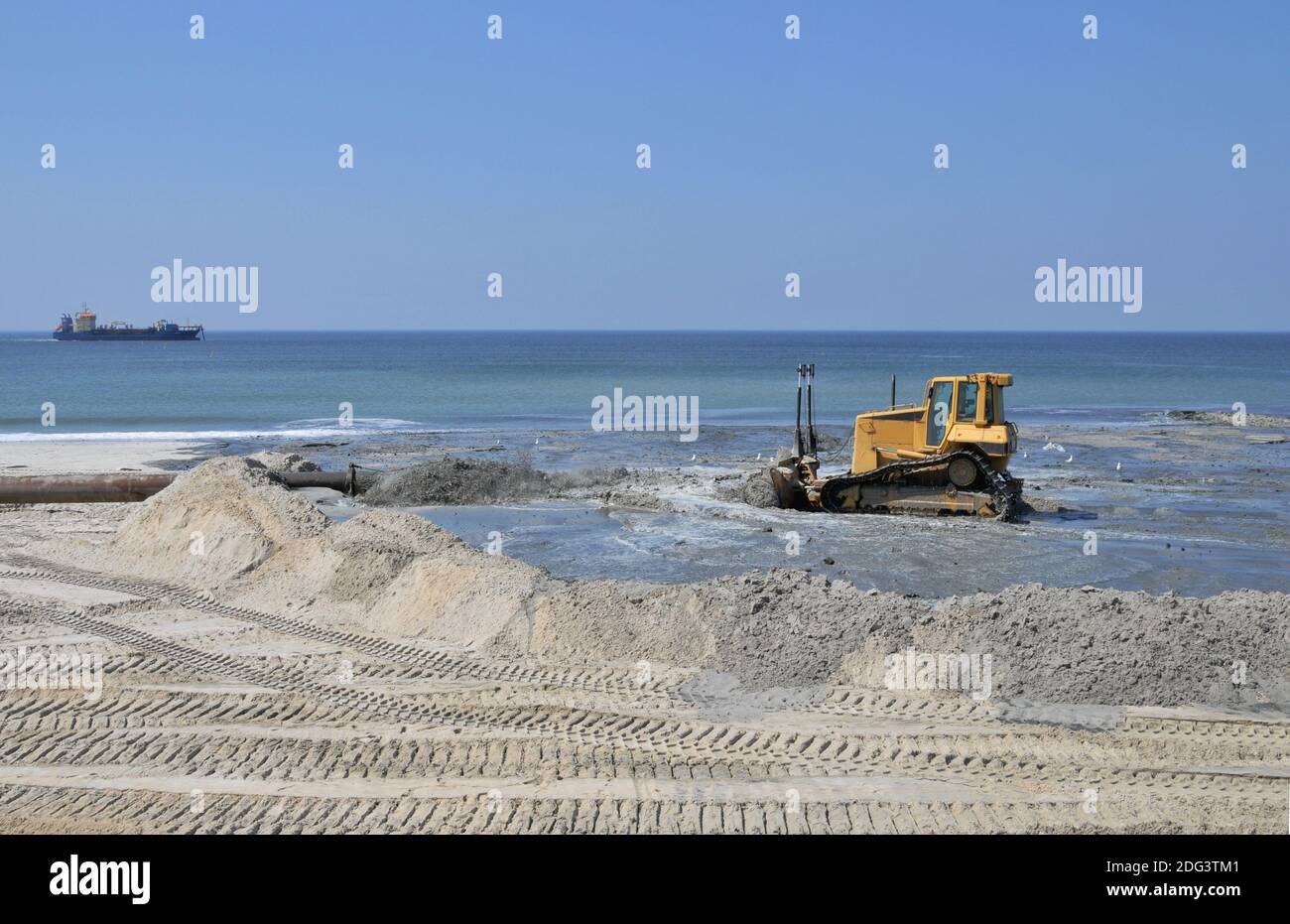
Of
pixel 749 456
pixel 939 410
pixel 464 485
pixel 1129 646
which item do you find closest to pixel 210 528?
pixel 464 485

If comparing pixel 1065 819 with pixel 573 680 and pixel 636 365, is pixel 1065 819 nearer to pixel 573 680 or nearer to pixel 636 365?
pixel 573 680

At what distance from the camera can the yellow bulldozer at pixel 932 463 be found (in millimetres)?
18328

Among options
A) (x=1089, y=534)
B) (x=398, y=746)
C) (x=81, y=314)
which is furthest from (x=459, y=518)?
(x=81, y=314)

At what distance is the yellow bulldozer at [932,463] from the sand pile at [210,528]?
347 inches

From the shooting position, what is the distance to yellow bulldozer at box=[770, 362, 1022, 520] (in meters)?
18.3

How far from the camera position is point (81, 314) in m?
133

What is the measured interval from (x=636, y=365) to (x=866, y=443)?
78.2 m

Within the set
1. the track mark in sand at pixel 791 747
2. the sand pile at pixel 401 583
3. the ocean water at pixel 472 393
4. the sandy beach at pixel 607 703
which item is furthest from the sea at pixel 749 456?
the track mark in sand at pixel 791 747

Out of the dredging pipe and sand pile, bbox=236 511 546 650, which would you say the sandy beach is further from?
the dredging pipe

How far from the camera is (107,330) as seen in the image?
445ft

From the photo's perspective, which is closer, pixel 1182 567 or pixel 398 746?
pixel 398 746

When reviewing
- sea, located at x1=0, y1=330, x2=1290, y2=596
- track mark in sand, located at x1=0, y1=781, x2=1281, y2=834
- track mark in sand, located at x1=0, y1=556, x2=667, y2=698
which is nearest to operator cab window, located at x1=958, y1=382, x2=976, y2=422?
sea, located at x1=0, y1=330, x2=1290, y2=596

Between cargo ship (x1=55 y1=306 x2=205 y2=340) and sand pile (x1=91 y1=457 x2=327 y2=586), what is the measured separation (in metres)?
131

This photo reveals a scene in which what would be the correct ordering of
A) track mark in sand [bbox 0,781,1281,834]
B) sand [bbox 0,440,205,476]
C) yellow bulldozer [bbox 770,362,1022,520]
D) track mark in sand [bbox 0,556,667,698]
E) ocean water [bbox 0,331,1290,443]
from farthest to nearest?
ocean water [bbox 0,331,1290,443]
sand [bbox 0,440,205,476]
yellow bulldozer [bbox 770,362,1022,520]
track mark in sand [bbox 0,556,667,698]
track mark in sand [bbox 0,781,1281,834]
